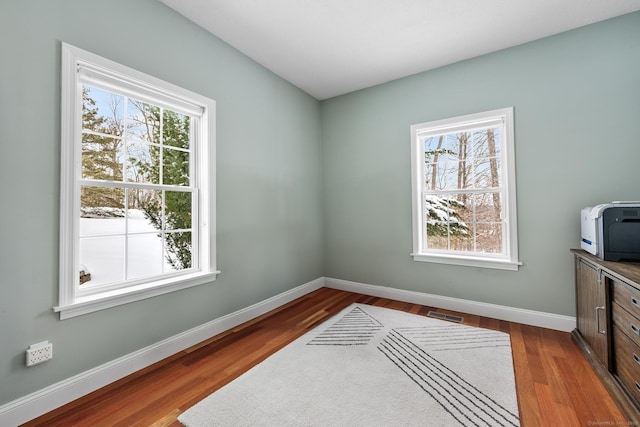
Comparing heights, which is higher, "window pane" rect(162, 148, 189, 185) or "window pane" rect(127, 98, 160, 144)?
"window pane" rect(127, 98, 160, 144)

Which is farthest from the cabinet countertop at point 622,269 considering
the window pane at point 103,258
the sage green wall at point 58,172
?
the window pane at point 103,258

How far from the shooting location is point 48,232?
5.45 feet

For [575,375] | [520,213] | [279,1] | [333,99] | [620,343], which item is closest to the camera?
[620,343]

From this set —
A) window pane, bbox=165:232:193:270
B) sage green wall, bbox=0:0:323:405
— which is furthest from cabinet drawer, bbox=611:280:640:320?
window pane, bbox=165:232:193:270

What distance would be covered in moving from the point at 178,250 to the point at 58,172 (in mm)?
1040

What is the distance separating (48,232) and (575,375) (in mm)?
3627

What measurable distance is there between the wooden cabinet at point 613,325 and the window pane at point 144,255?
10.6 ft

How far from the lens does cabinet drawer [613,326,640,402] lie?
152cm

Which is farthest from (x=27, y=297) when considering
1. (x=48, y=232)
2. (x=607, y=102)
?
(x=607, y=102)

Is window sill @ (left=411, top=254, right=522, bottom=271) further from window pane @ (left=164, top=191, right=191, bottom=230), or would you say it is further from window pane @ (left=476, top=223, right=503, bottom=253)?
window pane @ (left=164, top=191, right=191, bottom=230)

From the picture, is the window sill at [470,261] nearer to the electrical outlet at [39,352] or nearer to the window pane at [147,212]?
the window pane at [147,212]

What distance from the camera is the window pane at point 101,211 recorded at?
6.22 ft

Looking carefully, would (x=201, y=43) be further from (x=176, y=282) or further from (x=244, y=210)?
(x=176, y=282)

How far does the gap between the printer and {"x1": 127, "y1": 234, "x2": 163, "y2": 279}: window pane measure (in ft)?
11.5
